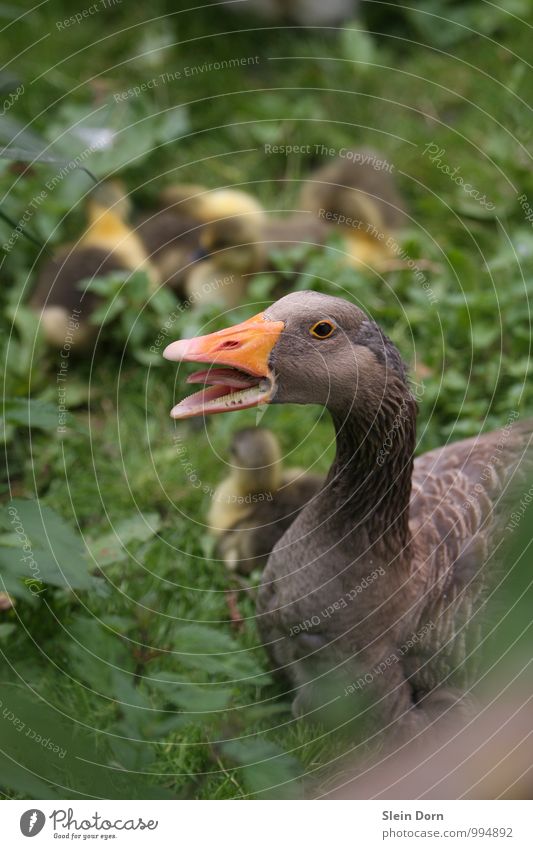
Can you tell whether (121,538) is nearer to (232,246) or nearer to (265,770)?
(265,770)

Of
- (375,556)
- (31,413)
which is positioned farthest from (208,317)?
(375,556)

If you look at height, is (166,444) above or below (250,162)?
below

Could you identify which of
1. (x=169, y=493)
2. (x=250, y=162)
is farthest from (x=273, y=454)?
(x=250, y=162)

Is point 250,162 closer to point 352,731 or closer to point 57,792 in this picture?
point 352,731

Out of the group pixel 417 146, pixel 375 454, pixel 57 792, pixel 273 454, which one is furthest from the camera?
pixel 417 146

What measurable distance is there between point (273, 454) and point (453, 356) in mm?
968

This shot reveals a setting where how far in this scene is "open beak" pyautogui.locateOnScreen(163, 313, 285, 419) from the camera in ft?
6.54

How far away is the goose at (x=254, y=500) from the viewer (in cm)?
304

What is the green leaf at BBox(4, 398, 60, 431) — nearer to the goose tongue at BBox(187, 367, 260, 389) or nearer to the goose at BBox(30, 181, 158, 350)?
the goose tongue at BBox(187, 367, 260, 389)

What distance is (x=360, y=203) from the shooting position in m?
4.29

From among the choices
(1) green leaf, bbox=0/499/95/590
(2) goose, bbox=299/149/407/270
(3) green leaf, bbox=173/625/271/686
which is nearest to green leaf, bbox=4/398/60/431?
(1) green leaf, bbox=0/499/95/590

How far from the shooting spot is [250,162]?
15.7 feet

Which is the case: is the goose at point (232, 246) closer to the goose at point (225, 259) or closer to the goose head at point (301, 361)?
the goose at point (225, 259)

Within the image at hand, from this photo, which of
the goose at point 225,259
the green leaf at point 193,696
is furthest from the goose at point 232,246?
the green leaf at point 193,696
